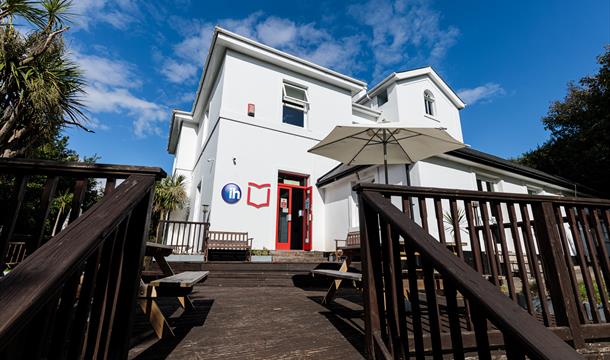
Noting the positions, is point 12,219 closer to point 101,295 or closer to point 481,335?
point 101,295

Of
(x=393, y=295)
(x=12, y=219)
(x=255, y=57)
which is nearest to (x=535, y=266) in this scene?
(x=393, y=295)

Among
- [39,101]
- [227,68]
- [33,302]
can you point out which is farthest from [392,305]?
[227,68]

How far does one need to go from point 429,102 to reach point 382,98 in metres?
2.35

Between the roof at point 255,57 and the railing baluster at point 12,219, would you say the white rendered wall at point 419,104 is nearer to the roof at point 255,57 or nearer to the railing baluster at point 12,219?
the roof at point 255,57

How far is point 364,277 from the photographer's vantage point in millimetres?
1715

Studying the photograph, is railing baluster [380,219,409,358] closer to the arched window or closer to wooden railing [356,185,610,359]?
wooden railing [356,185,610,359]

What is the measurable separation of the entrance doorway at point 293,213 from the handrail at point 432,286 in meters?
6.75

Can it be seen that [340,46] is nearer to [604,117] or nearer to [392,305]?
[604,117]

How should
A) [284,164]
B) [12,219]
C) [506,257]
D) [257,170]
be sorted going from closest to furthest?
[12,219] < [506,257] < [257,170] < [284,164]

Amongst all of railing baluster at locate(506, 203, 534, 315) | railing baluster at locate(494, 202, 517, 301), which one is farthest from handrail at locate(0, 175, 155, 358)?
Answer: railing baluster at locate(506, 203, 534, 315)

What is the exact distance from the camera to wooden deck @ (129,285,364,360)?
1693 millimetres

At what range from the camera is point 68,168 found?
1.35m

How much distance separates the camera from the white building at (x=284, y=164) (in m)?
7.55

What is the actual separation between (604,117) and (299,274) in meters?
16.6
